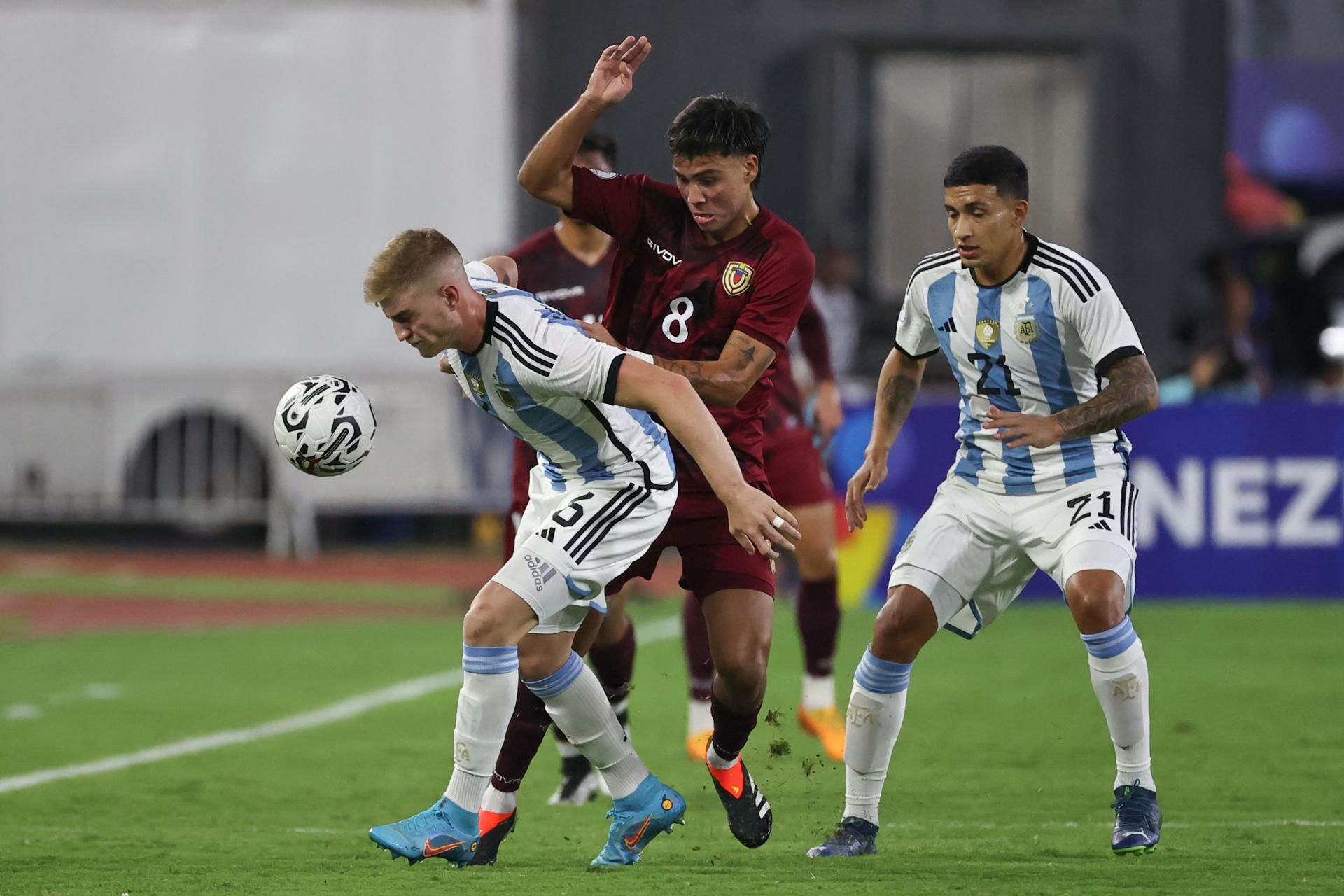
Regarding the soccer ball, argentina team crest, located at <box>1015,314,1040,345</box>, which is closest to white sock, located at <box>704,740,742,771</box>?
the soccer ball

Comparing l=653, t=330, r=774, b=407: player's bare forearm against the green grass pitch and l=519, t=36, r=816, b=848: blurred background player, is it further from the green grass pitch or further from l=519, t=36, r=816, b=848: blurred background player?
the green grass pitch

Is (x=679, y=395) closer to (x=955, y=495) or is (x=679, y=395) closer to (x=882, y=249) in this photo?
(x=955, y=495)

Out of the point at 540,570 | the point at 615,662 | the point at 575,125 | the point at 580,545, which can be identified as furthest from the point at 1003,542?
the point at 575,125

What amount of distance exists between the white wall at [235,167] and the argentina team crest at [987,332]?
10.7 m

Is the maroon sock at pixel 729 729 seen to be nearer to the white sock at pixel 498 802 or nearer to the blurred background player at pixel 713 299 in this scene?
the blurred background player at pixel 713 299

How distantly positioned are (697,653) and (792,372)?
4.22ft

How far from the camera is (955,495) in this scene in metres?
5.62

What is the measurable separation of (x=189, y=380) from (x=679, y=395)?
11.9 meters

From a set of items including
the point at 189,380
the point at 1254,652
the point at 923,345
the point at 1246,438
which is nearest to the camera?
the point at 923,345

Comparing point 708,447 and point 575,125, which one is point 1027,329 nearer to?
point 708,447

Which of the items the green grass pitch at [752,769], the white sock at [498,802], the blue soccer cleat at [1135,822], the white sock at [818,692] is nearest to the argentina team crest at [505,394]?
the white sock at [498,802]

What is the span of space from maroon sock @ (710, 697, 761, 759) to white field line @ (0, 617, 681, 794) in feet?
9.86

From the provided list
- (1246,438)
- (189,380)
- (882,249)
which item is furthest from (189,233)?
(1246,438)

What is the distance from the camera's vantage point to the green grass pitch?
5074mm
